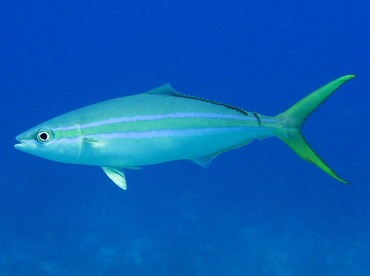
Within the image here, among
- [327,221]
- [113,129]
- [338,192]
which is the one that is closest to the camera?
[113,129]

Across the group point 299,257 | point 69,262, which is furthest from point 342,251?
point 69,262

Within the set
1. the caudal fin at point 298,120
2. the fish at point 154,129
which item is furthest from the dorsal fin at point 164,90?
the caudal fin at point 298,120

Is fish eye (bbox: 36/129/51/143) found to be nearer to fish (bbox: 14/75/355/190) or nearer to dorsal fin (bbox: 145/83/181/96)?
fish (bbox: 14/75/355/190)

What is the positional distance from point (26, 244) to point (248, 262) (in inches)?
275

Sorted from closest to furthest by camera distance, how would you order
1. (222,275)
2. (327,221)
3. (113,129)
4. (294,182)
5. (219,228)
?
1. (113,129)
2. (222,275)
3. (219,228)
4. (327,221)
5. (294,182)

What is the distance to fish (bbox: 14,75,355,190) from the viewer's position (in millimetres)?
2402

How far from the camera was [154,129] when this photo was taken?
7.87ft

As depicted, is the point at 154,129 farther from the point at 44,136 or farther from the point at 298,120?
the point at 298,120

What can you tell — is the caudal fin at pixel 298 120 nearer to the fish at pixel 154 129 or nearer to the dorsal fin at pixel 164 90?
the fish at pixel 154 129

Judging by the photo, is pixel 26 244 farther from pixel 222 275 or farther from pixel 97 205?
pixel 222 275

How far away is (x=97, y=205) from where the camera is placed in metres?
16.9

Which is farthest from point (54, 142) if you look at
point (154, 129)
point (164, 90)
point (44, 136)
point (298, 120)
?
point (298, 120)

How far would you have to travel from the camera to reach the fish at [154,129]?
240 centimetres

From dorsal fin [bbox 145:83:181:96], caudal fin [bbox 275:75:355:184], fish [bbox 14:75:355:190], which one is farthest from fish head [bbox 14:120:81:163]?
caudal fin [bbox 275:75:355:184]
